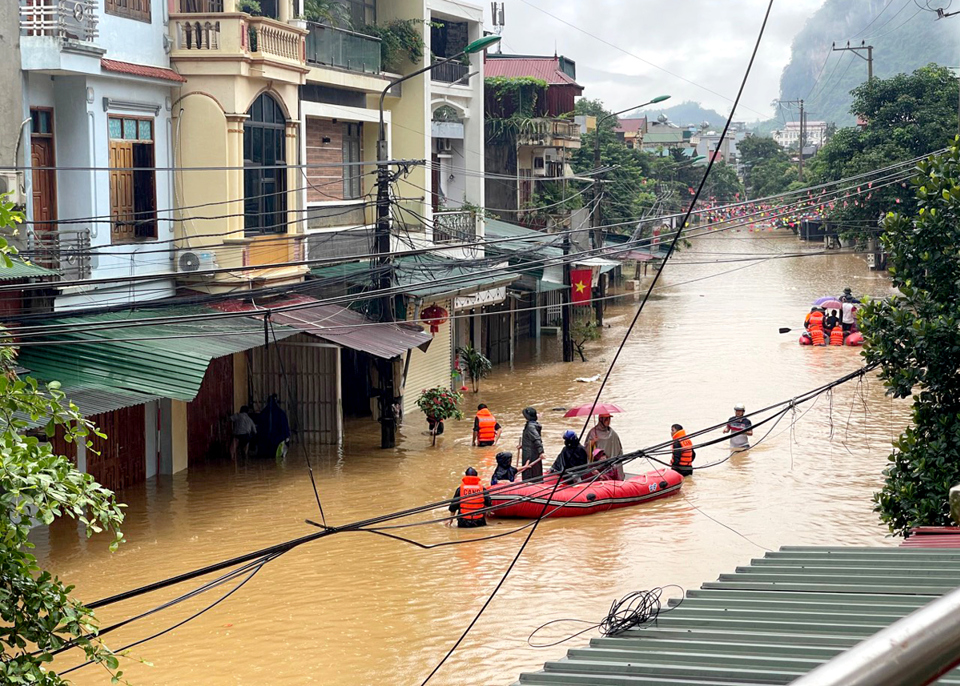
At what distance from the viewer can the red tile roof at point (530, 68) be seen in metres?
48.6

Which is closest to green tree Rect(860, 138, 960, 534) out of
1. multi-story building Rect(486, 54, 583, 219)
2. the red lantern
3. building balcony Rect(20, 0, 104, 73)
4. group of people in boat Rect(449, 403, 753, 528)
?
group of people in boat Rect(449, 403, 753, 528)

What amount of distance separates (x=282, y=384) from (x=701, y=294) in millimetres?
32698

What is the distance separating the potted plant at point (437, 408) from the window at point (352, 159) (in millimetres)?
5177

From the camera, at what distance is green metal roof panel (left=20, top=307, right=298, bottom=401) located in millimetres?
15508

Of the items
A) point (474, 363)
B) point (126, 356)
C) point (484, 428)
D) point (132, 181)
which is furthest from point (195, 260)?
point (474, 363)

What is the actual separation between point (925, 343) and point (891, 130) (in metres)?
Answer: 30.3

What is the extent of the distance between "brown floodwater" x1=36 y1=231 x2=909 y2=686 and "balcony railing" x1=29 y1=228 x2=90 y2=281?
3718mm

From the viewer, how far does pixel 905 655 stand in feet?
3.76

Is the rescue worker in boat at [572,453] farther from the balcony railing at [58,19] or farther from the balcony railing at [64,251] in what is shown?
the balcony railing at [58,19]

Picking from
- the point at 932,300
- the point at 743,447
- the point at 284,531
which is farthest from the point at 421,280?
the point at 932,300

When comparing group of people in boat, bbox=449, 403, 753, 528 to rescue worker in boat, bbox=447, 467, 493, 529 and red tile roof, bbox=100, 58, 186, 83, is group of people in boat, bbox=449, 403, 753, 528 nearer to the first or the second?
rescue worker in boat, bbox=447, 467, 493, 529

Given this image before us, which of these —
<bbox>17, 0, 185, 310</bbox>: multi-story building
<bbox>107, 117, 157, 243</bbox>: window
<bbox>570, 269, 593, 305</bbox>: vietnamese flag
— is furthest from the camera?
<bbox>570, 269, 593, 305</bbox>: vietnamese flag

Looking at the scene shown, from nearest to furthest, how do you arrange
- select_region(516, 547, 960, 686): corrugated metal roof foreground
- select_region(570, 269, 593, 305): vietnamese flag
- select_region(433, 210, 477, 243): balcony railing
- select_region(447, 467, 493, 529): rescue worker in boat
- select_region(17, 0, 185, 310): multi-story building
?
select_region(516, 547, 960, 686): corrugated metal roof foreground < select_region(17, 0, 185, 310): multi-story building < select_region(447, 467, 493, 529): rescue worker in boat < select_region(433, 210, 477, 243): balcony railing < select_region(570, 269, 593, 305): vietnamese flag

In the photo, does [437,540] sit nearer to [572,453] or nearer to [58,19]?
[572,453]
